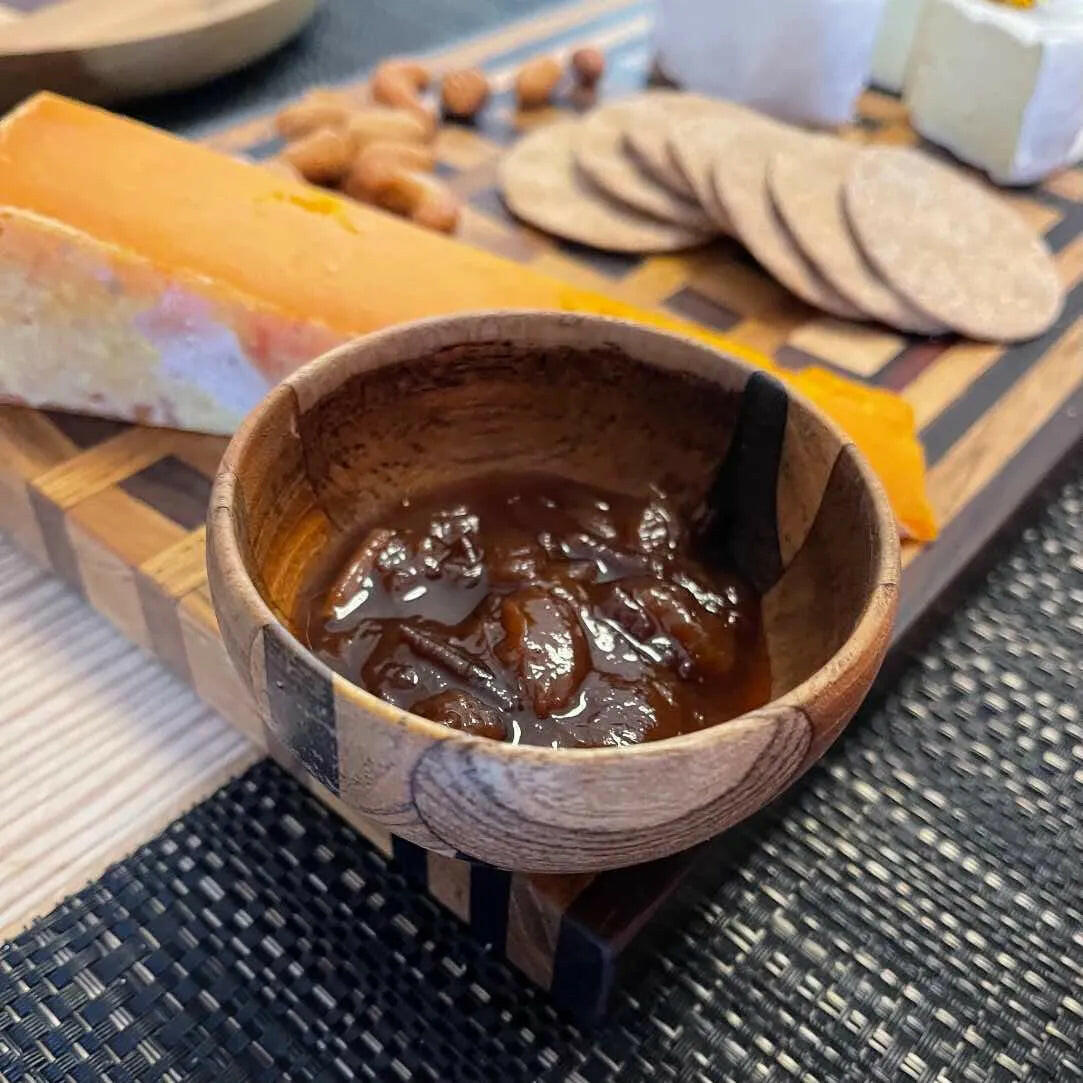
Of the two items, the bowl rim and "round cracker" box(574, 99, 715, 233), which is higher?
the bowl rim

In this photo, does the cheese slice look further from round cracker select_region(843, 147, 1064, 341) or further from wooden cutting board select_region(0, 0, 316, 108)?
wooden cutting board select_region(0, 0, 316, 108)

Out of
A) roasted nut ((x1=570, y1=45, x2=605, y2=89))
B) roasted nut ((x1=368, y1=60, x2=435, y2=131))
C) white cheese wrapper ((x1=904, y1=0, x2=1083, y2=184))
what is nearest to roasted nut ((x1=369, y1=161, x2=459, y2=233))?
roasted nut ((x1=368, y1=60, x2=435, y2=131))

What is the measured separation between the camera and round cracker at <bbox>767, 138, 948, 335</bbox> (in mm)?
1189

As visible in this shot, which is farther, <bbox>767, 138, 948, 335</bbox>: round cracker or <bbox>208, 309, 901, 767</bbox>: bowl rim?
<bbox>767, 138, 948, 335</bbox>: round cracker

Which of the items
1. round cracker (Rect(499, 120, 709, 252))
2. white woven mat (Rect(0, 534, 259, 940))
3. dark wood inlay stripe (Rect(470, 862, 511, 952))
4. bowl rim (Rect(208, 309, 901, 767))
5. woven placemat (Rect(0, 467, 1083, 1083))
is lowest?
white woven mat (Rect(0, 534, 259, 940))

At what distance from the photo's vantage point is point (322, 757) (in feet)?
1.76

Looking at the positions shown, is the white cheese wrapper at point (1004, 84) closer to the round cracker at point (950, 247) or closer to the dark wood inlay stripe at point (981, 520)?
the round cracker at point (950, 247)

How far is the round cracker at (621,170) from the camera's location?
131 centimetres

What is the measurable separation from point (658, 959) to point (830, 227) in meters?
0.84

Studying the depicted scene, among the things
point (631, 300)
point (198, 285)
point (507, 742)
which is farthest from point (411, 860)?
point (631, 300)

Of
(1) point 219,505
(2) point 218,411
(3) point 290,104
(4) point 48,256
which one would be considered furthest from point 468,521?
(3) point 290,104

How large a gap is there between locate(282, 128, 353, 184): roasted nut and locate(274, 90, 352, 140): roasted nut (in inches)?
2.9

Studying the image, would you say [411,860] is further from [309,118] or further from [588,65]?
[588,65]

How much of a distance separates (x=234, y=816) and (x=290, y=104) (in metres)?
1.10
